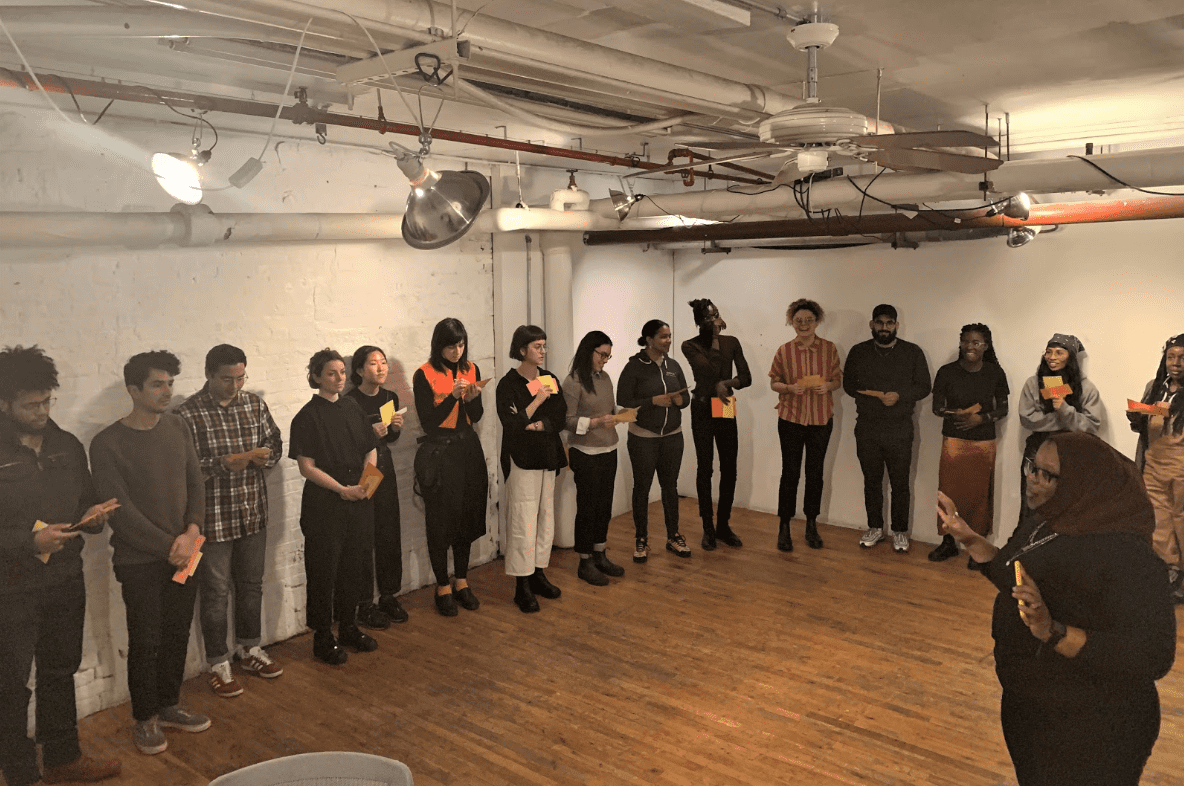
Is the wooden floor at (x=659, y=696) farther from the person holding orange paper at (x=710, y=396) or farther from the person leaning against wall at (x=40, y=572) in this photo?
the person holding orange paper at (x=710, y=396)

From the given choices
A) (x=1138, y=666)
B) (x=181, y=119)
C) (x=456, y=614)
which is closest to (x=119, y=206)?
(x=181, y=119)

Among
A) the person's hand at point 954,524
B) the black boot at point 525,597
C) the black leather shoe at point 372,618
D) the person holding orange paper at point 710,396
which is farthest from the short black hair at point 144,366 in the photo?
the person holding orange paper at point 710,396

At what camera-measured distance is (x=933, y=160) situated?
262cm

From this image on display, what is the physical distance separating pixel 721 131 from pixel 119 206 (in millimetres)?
2870

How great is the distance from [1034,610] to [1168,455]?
3.60 m

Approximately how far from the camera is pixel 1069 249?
19.1 ft

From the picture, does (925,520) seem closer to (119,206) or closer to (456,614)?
(456,614)

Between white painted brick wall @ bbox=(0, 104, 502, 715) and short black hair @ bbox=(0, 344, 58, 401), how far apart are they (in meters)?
0.12

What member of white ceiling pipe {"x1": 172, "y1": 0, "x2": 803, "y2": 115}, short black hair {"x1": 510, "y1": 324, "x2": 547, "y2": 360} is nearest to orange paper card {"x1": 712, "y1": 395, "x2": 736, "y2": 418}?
short black hair {"x1": 510, "y1": 324, "x2": 547, "y2": 360}

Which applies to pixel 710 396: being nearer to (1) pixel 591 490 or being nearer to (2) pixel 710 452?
(2) pixel 710 452

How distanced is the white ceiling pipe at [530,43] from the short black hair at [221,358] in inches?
90.1

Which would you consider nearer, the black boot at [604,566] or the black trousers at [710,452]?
the black boot at [604,566]

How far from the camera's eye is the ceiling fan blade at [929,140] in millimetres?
2315

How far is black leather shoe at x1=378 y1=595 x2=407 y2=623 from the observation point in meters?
5.13
